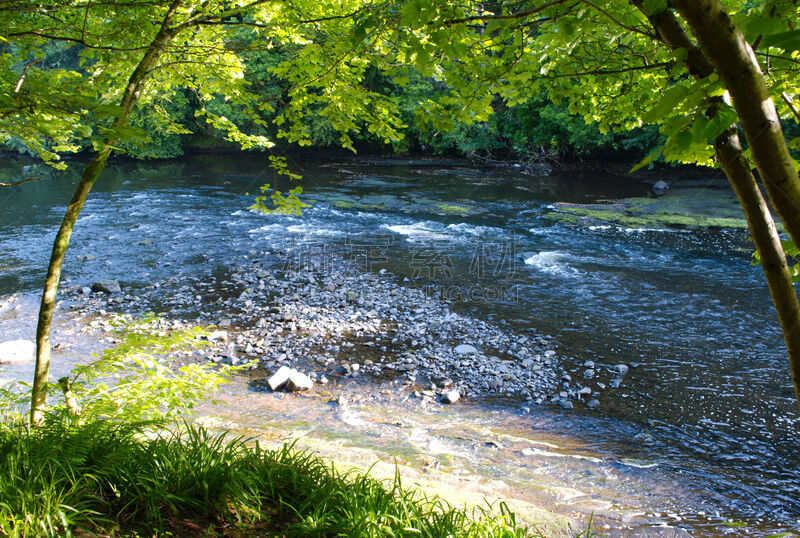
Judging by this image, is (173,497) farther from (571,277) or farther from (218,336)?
(571,277)

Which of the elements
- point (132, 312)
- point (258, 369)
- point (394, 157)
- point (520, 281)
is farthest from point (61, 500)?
point (394, 157)

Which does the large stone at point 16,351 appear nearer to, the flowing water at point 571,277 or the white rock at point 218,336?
the flowing water at point 571,277

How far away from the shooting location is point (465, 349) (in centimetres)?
792

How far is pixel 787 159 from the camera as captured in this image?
163cm

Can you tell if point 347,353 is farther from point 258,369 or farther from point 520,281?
point 520,281

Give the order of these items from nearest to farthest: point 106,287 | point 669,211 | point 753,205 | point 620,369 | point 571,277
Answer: point 753,205, point 620,369, point 106,287, point 571,277, point 669,211

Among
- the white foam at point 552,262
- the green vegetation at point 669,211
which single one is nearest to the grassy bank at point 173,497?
the white foam at point 552,262

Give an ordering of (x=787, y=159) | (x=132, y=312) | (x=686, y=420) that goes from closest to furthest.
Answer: (x=787, y=159) → (x=686, y=420) → (x=132, y=312)

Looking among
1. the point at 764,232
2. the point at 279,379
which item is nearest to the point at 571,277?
the point at 279,379

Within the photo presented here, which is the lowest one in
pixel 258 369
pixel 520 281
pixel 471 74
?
pixel 258 369

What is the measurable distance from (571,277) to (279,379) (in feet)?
24.7

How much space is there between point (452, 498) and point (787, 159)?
140 inches

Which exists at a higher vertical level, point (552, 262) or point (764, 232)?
point (764, 232)

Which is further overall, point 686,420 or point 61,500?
point 686,420
